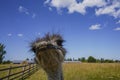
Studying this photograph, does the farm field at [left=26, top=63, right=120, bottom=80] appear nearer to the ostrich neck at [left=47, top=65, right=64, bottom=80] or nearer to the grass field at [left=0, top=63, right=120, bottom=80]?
the grass field at [left=0, top=63, right=120, bottom=80]

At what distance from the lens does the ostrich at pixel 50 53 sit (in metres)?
1.26

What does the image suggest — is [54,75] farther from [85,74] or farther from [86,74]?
[86,74]

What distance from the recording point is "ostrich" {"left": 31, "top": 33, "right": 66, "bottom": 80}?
126cm

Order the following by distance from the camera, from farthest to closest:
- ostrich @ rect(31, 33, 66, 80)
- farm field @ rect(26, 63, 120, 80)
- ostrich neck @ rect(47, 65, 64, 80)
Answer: farm field @ rect(26, 63, 120, 80) → ostrich neck @ rect(47, 65, 64, 80) → ostrich @ rect(31, 33, 66, 80)

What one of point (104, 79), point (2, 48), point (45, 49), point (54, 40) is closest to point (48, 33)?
point (54, 40)

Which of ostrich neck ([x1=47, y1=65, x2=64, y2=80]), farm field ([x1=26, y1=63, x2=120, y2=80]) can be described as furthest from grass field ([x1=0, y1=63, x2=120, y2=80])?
ostrich neck ([x1=47, y1=65, x2=64, y2=80])

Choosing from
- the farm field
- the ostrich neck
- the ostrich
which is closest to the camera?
the ostrich

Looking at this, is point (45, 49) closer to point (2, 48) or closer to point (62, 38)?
point (62, 38)

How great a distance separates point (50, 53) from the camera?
1.27m

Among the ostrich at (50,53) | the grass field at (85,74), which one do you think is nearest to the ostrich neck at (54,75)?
the ostrich at (50,53)

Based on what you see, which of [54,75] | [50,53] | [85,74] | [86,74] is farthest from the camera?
[86,74]

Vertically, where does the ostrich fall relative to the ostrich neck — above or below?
above

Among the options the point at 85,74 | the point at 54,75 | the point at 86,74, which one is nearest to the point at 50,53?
the point at 54,75

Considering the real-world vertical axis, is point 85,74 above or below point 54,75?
above
